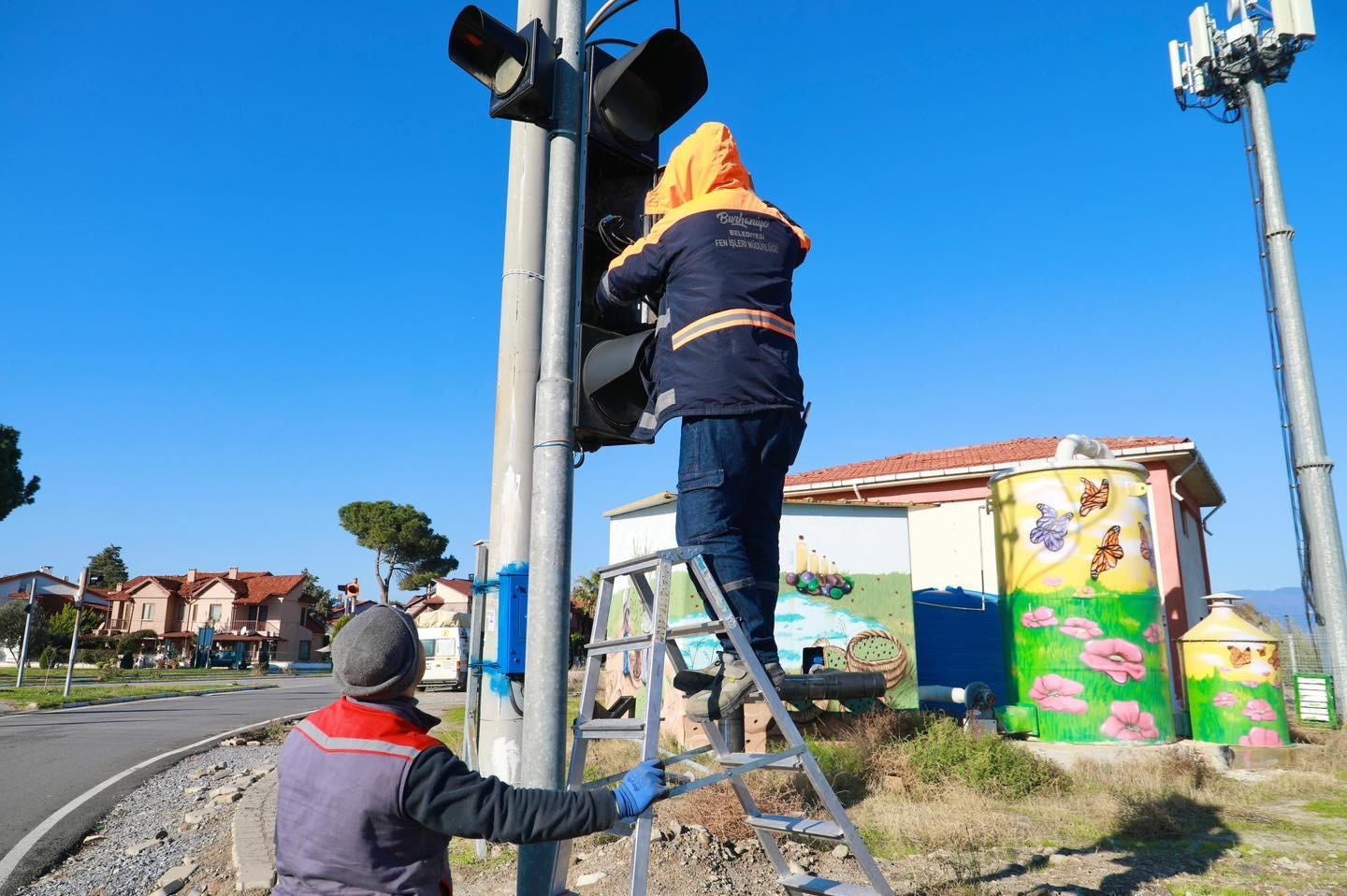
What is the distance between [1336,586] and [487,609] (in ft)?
64.6

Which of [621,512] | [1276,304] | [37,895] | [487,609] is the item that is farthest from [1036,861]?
[1276,304]

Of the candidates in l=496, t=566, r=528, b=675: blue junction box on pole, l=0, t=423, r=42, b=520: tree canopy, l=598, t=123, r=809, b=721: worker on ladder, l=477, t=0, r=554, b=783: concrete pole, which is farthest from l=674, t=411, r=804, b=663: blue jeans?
l=0, t=423, r=42, b=520: tree canopy

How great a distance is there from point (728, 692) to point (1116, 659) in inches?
373

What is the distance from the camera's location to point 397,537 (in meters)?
62.3

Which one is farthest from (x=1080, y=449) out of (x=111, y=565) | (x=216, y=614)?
(x=111, y=565)

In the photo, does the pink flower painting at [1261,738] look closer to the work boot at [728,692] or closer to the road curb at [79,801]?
the work boot at [728,692]

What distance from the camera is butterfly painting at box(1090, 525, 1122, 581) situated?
10.9 m

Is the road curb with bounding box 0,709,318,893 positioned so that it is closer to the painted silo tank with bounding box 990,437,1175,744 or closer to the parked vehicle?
the painted silo tank with bounding box 990,437,1175,744

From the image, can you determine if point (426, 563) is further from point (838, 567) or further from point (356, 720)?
point (356, 720)

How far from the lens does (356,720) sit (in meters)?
2.24

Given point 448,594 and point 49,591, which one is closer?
point 448,594

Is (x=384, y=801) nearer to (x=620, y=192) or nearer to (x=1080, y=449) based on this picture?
(x=620, y=192)

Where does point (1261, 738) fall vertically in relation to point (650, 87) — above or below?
below

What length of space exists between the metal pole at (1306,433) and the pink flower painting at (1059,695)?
9.65m
